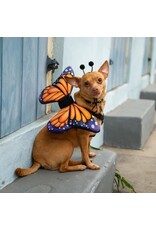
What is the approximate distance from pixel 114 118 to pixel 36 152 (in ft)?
7.14

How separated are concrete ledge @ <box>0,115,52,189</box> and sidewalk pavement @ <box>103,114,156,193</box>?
3.85ft

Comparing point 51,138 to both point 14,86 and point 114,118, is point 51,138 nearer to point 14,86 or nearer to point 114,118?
point 14,86

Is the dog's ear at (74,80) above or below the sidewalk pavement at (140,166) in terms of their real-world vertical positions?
above

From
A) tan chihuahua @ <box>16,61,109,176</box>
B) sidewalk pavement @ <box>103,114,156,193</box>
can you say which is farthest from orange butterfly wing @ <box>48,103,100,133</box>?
sidewalk pavement @ <box>103,114,156,193</box>

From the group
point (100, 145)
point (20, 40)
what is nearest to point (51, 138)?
point (20, 40)

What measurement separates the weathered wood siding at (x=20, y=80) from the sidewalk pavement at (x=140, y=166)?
1175mm

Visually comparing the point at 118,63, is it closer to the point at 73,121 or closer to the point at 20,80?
the point at 20,80

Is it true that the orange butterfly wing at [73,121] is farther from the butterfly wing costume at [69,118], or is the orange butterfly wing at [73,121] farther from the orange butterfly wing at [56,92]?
the orange butterfly wing at [56,92]

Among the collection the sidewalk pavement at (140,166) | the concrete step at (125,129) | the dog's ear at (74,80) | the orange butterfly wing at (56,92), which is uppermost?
the dog's ear at (74,80)

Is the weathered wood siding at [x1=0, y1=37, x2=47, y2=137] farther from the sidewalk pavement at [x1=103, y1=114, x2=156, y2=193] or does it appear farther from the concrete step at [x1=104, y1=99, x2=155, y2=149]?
the concrete step at [x1=104, y1=99, x2=155, y2=149]

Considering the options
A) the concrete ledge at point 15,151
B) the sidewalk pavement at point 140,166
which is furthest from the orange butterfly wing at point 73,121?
the sidewalk pavement at point 140,166

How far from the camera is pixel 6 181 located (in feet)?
8.46

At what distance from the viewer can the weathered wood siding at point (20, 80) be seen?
256 centimetres

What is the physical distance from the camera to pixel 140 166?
422cm
